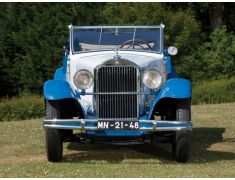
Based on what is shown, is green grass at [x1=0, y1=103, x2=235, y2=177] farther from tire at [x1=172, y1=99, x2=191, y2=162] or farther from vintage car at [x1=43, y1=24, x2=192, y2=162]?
vintage car at [x1=43, y1=24, x2=192, y2=162]

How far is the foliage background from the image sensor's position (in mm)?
32594

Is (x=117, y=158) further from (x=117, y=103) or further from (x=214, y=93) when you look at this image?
(x=214, y=93)

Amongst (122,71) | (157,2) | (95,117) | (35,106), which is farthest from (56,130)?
(157,2)

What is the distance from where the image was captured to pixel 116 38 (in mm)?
11227

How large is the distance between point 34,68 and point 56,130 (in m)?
25.2

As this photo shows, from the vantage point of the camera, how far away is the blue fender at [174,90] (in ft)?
31.5

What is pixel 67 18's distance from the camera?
3481 centimetres

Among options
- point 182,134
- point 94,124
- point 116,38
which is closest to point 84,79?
point 94,124

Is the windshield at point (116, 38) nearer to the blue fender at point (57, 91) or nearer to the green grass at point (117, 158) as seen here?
the blue fender at point (57, 91)

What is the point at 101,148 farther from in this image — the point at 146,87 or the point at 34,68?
the point at 34,68

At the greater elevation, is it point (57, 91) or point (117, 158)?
point (57, 91)

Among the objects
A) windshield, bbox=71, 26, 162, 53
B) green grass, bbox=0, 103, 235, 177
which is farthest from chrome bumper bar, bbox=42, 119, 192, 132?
windshield, bbox=71, 26, 162, 53

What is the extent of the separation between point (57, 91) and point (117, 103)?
35.0 inches

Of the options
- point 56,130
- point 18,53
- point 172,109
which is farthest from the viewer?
point 18,53
